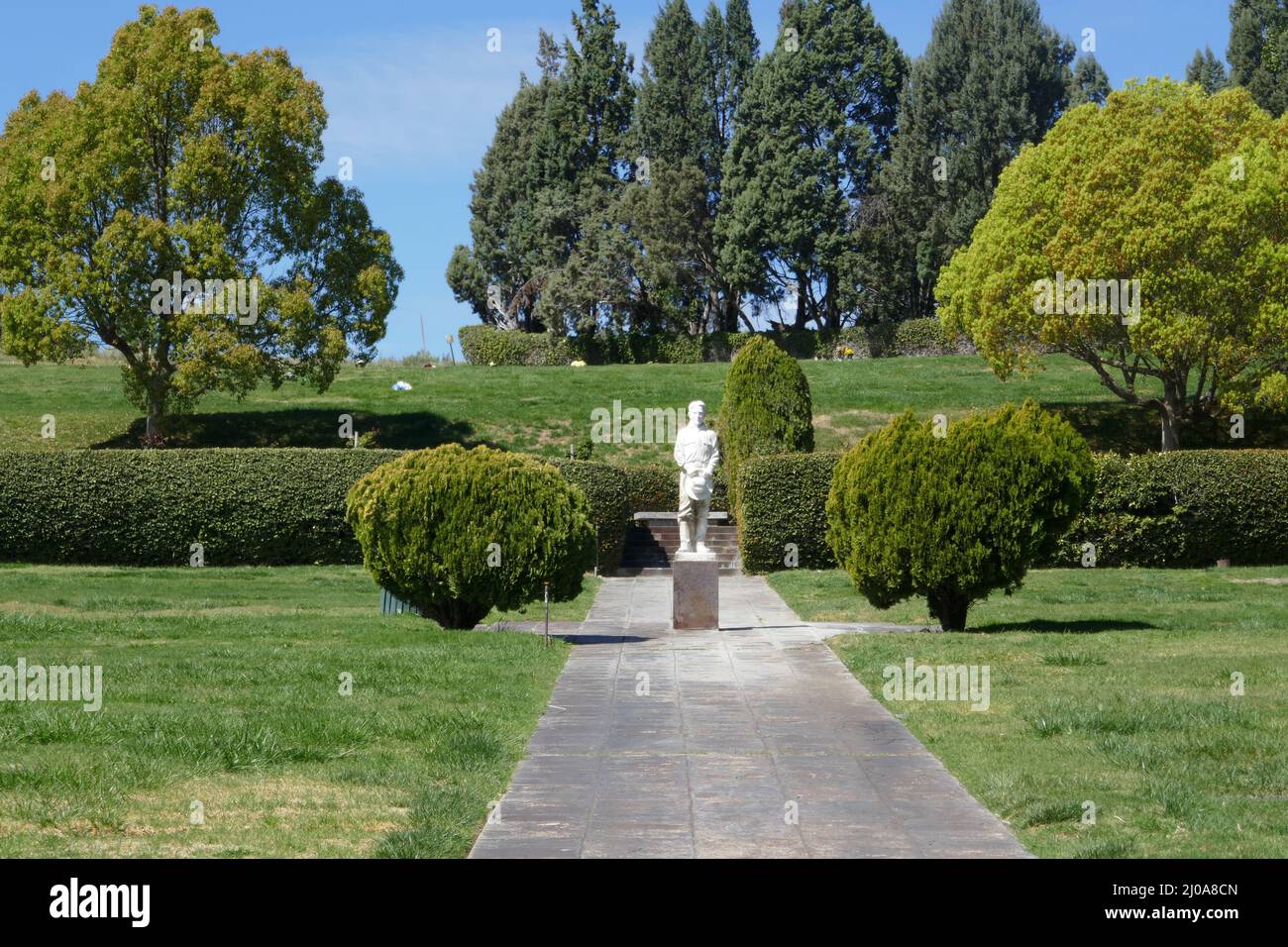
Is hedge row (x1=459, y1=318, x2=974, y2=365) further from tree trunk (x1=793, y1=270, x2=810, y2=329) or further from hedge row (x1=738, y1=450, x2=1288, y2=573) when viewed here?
hedge row (x1=738, y1=450, x2=1288, y2=573)

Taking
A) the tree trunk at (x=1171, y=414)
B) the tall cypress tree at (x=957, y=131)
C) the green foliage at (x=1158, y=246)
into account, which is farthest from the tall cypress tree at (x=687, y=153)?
the tree trunk at (x=1171, y=414)

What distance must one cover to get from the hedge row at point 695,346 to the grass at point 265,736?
138 feet

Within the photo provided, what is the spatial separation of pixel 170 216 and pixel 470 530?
23552 mm

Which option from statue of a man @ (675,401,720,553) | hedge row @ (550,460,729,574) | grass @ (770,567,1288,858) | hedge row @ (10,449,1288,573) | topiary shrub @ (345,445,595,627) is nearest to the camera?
grass @ (770,567,1288,858)

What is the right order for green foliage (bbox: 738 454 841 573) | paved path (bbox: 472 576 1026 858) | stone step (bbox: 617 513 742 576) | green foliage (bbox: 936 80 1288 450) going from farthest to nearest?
1. green foliage (bbox: 936 80 1288 450)
2. stone step (bbox: 617 513 742 576)
3. green foliage (bbox: 738 454 841 573)
4. paved path (bbox: 472 576 1026 858)

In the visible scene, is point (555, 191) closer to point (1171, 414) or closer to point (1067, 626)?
point (1171, 414)

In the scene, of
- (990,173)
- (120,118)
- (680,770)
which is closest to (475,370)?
(120,118)

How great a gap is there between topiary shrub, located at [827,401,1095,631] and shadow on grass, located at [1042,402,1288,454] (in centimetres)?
2103

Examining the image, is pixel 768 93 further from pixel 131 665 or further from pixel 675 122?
pixel 131 665

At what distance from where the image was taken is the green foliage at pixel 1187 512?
25016 millimetres

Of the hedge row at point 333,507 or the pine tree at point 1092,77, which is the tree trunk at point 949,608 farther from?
the pine tree at point 1092,77

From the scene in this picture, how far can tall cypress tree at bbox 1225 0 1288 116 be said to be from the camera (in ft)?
183

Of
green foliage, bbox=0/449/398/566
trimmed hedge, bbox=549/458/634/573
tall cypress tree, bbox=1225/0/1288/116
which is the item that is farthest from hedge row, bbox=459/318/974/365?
green foliage, bbox=0/449/398/566

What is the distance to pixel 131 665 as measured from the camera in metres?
12.2
